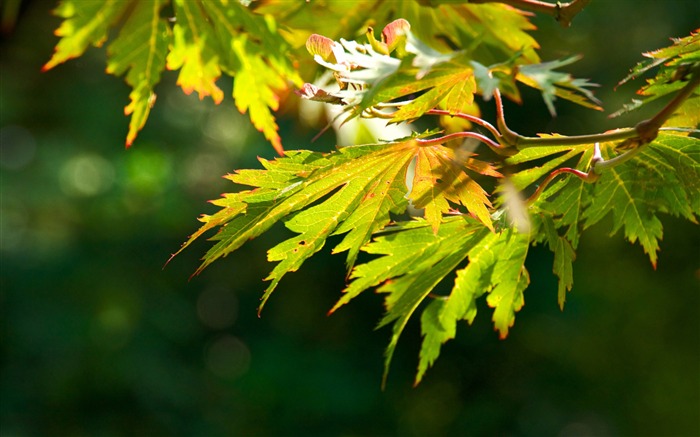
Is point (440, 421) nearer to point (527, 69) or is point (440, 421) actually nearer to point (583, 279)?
point (583, 279)

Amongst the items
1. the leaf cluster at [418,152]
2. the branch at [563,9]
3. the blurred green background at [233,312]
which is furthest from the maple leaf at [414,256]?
the blurred green background at [233,312]

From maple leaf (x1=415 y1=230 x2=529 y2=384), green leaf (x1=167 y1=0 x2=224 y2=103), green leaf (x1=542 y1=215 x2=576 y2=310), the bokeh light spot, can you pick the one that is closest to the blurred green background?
the bokeh light spot

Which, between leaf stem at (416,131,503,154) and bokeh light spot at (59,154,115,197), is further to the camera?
bokeh light spot at (59,154,115,197)

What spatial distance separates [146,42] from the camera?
88cm

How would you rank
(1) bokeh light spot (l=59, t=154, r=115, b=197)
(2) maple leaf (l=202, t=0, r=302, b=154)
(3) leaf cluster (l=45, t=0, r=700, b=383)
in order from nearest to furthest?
1. (3) leaf cluster (l=45, t=0, r=700, b=383)
2. (2) maple leaf (l=202, t=0, r=302, b=154)
3. (1) bokeh light spot (l=59, t=154, r=115, b=197)

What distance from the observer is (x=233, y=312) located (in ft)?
13.9

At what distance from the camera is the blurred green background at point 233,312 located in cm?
364

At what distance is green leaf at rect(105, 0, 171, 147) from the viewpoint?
2.87ft

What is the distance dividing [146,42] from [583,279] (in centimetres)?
362

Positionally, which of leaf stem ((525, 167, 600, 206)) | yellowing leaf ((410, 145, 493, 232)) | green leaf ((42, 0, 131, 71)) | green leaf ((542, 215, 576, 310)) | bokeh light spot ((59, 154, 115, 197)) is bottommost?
bokeh light spot ((59, 154, 115, 197))

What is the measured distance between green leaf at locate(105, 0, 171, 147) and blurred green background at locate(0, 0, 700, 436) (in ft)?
8.09

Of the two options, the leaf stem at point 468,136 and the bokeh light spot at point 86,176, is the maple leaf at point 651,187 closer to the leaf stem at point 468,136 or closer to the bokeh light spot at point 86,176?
the leaf stem at point 468,136

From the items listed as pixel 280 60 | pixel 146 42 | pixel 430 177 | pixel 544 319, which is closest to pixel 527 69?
pixel 430 177

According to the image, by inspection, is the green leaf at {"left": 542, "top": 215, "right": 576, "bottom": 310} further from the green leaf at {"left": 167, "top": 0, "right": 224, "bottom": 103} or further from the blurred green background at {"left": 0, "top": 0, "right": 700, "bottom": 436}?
the blurred green background at {"left": 0, "top": 0, "right": 700, "bottom": 436}
